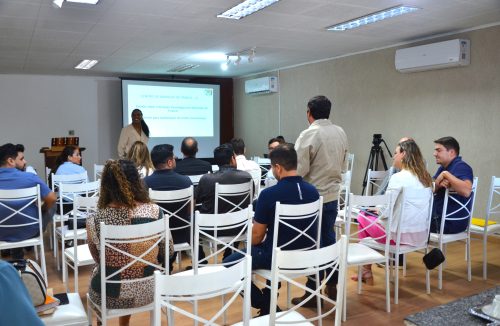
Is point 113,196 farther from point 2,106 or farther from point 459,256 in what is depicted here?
point 2,106

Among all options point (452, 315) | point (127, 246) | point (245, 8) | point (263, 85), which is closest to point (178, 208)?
point (127, 246)

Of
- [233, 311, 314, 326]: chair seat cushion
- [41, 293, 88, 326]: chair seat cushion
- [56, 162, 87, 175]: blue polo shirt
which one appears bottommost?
[233, 311, 314, 326]: chair seat cushion

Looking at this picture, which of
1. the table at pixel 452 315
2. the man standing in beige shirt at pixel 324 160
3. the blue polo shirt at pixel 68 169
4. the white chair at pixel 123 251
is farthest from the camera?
the blue polo shirt at pixel 68 169

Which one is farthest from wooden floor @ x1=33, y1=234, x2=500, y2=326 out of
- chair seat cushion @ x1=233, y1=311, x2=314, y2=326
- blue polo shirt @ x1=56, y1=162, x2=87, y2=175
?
chair seat cushion @ x1=233, y1=311, x2=314, y2=326

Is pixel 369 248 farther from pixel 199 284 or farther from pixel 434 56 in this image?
pixel 434 56

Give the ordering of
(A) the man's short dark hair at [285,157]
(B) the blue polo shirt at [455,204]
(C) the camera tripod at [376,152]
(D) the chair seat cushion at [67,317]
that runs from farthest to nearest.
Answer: (C) the camera tripod at [376,152]
(B) the blue polo shirt at [455,204]
(A) the man's short dark hair at [285,157]
(D) the chair seat cushion at [67,317]

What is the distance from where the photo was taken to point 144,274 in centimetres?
230

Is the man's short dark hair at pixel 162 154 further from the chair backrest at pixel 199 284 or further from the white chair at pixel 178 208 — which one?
the chair backrest at pixel 199 284

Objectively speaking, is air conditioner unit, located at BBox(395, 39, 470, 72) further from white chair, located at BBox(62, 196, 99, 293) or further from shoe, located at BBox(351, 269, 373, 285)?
white chair, located at BBox(62, 196, 99, 293)

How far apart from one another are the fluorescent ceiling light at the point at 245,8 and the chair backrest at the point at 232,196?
5.76ft

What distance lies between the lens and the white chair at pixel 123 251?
2.16 m

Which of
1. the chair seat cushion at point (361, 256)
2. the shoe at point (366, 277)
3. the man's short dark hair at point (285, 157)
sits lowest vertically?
the shoe at point (366, 277)

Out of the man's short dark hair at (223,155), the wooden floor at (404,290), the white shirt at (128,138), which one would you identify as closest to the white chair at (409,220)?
the wooden floor at (404,290)

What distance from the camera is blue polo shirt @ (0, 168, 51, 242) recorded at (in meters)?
3.60
